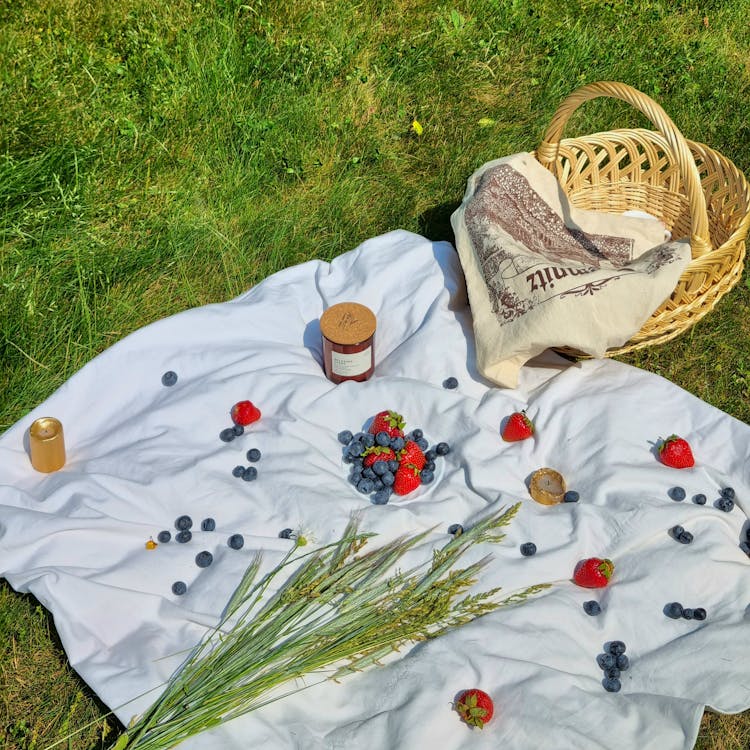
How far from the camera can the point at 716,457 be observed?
12.4ft

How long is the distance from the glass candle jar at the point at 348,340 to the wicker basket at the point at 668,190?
916 millimetres

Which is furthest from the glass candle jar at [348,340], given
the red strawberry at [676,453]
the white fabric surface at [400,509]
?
the red strawberry at [676,453]

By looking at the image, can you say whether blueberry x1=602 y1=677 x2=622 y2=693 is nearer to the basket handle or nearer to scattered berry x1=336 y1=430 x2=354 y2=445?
scattered berry x1=336 y1=430 x2=354 y2=445

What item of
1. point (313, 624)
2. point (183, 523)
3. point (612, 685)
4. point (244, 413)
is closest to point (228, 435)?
point (244, 413)

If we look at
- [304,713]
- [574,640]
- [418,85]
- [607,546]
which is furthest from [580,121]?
[304,713]

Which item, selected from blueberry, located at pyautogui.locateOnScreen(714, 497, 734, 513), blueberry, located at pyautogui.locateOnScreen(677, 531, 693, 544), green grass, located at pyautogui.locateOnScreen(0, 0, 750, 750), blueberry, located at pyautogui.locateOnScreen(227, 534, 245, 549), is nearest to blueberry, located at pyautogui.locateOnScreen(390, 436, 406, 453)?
blueberry, located at pyautogui.locateOnScreen(227, 534, 245, 549)

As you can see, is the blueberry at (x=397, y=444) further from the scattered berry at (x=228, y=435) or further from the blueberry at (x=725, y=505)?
the blueberry at (x=725, y=505)

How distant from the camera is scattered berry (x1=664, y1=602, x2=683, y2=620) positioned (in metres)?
3.22

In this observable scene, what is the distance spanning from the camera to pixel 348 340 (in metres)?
3.94

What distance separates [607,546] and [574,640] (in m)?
0.43

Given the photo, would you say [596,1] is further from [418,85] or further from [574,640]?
[574,640]

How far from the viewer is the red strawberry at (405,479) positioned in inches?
141

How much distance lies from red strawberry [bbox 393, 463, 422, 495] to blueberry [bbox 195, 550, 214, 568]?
2.52 feet

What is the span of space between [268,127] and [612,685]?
3.51m
